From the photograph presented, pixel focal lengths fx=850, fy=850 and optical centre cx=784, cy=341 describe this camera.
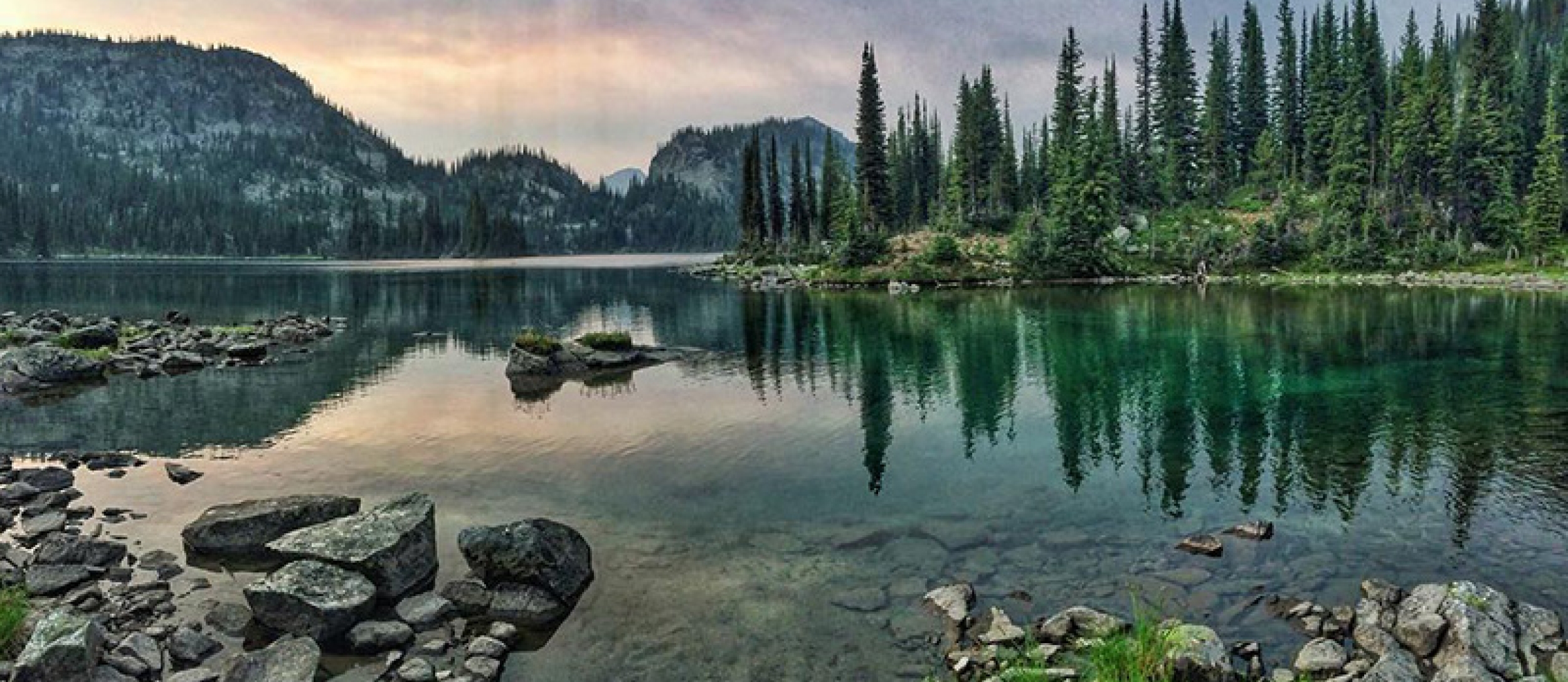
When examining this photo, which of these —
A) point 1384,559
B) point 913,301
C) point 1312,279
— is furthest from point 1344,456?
point 1312,279

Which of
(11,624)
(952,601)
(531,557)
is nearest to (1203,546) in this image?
(952,601)

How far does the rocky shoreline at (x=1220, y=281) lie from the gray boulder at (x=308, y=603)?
87679 millimetres

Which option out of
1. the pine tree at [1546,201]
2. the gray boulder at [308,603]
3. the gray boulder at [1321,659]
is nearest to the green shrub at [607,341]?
the gray boulder at [308,603]

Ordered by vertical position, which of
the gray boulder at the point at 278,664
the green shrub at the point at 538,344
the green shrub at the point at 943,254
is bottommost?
the gray boulder at the point at 278,664

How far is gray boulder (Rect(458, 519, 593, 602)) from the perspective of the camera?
52.6 feet

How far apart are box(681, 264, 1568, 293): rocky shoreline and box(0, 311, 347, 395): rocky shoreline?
58481mm

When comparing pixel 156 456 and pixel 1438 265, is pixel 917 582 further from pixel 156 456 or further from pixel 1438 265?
pixel 1438 265

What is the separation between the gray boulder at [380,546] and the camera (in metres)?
15.7

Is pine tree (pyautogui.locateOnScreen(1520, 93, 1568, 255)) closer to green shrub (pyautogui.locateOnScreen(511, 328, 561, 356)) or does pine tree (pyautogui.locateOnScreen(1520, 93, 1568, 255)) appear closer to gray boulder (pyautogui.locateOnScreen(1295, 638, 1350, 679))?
green shrub (pyautogui.locateOnScreen(511, 328, 561, 356))

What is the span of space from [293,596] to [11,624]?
3.79m

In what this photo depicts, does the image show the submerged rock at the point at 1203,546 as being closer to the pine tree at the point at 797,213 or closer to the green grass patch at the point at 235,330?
the green grass patch at the point at 235,330

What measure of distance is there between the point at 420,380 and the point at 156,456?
15.5 meters

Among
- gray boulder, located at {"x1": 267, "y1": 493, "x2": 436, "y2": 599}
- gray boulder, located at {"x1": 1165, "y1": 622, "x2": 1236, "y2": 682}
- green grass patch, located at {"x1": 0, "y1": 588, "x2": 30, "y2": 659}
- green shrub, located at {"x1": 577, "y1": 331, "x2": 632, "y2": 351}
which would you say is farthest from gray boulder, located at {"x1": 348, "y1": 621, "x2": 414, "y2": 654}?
green shrub, located at {"x1": 577, "y1": 331, "x2": 632, "y2": 351}

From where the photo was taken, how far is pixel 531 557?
16047 mm
